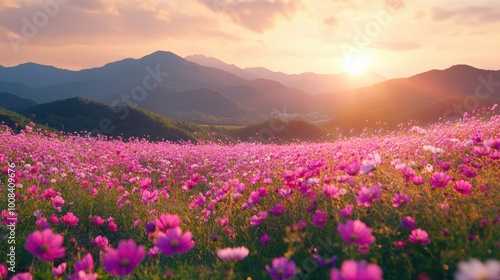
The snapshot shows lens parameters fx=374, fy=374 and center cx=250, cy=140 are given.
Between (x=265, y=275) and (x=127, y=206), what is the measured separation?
371 centimetres

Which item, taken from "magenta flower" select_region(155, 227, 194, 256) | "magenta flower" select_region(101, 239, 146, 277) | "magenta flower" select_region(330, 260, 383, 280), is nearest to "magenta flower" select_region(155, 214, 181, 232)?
"magenta flower" select_region(155, 227, 194, 256)

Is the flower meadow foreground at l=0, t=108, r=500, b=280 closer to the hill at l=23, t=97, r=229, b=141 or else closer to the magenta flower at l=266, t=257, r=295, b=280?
the magenta flower at l=266, t=257, r=295, b=280

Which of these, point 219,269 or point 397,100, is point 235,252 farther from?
point 397,100

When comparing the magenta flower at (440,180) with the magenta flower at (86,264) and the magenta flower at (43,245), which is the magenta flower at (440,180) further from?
the magenta flower at (43,245)

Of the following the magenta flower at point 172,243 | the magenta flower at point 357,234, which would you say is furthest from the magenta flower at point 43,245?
the magenta flower at point 357,234

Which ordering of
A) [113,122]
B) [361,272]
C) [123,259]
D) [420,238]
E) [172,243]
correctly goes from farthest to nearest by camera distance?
[113,122], [420,238], [172,243], [123,259], [361,272]

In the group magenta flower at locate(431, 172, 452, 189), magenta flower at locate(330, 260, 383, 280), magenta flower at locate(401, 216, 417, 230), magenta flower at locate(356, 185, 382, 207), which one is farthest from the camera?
magenta flower at locate(431, 172, 452, 189)

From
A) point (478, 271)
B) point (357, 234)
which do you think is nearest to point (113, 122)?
point (357, 234)

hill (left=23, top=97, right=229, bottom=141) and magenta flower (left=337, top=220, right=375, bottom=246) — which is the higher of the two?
magenta flower (left=337, top=220, right=375, bottom=246)

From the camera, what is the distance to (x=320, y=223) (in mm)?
2771

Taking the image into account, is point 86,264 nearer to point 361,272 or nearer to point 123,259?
point 123,259

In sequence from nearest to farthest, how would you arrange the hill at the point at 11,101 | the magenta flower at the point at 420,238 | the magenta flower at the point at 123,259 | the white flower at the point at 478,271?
the white flower at the point at 478,271 → the magenta flower at the point at 123,259 → the magenta flower at the point at 420,238 → the hill at the point at 11,101

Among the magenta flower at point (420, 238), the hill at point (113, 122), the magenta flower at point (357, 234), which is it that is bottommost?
the hill at point (113, 122)

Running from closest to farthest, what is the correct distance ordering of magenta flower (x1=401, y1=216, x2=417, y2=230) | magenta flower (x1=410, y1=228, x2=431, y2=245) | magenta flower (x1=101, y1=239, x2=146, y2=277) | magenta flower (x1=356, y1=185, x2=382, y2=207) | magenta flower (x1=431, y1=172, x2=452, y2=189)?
magenta flower (x1=101, y1=239, x2=146, y2=277), magenta flower (x1=410, y1=228, x2=431, y2=245), magenta flower (x1=401, y1=216, x2=417, y2=230), magenta flower (x1=356, y1=185, x2=382, y2=207), magenta flower (x1=431, y1=172, x2=452, y2=189)
